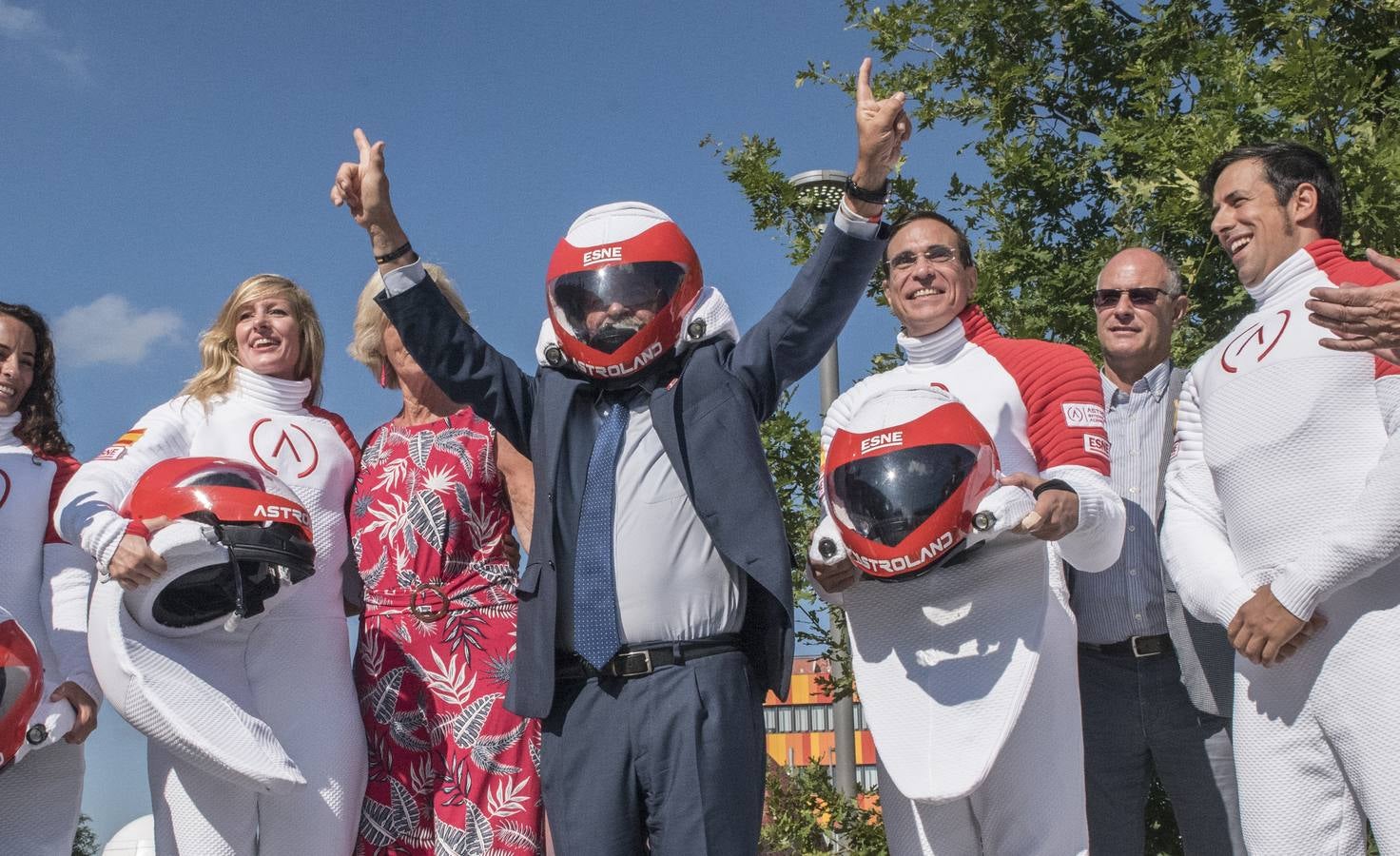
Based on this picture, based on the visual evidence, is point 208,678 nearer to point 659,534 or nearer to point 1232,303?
point 659,534

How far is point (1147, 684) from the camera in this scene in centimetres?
457

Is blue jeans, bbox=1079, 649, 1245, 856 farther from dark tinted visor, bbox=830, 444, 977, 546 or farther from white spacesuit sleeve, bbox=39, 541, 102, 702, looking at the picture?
white spacesuit sleeve, bbox=39, 541, 102, 702

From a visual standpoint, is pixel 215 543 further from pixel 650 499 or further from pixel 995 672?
pixel 995 672

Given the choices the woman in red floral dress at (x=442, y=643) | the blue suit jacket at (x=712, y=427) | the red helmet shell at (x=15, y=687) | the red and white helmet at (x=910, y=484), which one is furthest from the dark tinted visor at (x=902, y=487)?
the red helmet shell at (x=15, y=687)

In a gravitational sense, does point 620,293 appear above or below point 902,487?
above

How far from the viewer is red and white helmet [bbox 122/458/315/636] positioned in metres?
3.69

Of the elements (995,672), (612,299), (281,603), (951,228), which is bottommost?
(995,672)

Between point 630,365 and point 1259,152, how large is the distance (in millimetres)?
2036

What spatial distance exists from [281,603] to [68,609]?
32.9 inches

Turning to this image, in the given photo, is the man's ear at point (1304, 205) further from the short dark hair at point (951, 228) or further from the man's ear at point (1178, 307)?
the man's ear at point (1178, 307)

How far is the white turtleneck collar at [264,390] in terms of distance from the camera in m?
4.30

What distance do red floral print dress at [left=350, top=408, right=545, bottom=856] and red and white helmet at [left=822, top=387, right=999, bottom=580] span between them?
1.16 meters

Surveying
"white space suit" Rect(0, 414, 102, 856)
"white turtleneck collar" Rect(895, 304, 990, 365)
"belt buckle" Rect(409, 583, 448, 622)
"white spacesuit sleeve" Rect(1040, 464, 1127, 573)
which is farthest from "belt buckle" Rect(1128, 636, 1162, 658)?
"white space suit" Rect(0, 414, 102, 856)

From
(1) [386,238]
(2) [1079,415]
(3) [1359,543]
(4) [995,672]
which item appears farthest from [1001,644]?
(1) [386,238]
